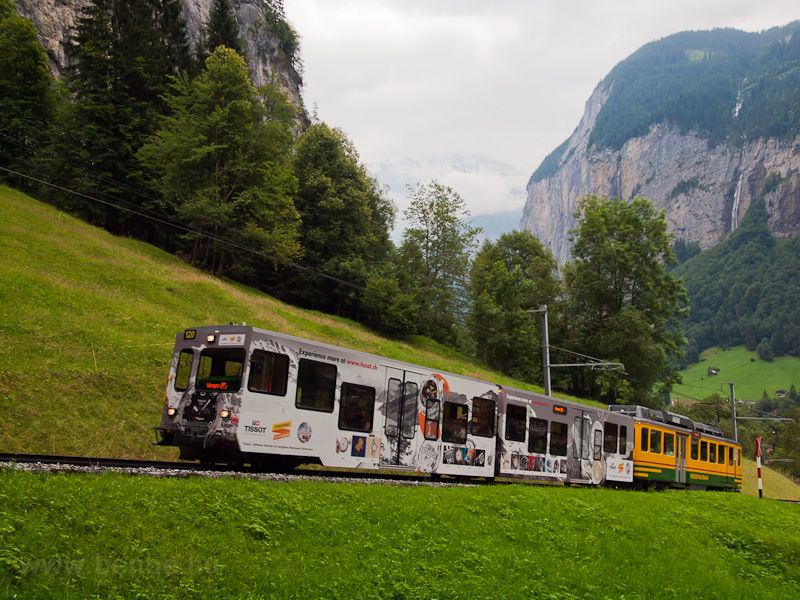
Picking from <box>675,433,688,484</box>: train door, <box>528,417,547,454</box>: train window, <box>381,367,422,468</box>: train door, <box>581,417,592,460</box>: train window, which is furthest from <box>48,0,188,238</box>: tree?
<box>675,433,688,484</box>: train door

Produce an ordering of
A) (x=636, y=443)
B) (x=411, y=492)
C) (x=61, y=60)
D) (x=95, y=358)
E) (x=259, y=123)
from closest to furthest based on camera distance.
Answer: (x=411, y=492) → (x=95, y=358) → (x=636, y=443) → (x=259, y=123) → (x=61, y=60)

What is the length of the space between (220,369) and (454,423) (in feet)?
24.2

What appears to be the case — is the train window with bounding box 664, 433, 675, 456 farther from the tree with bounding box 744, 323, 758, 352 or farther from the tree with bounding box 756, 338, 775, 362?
the tree with bounding box 744, 323, 758, 352

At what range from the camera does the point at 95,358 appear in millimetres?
16219

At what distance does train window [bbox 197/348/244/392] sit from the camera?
37.7 feet

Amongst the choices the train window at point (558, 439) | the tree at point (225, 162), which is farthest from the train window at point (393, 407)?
the tree at point (225, 162)

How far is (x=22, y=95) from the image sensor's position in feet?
141

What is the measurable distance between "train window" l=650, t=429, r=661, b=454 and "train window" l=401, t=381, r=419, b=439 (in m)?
15.3

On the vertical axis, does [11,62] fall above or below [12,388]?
above

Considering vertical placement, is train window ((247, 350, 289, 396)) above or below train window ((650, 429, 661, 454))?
above

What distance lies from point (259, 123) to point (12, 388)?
3365 cm

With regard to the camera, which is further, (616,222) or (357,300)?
(616,222)

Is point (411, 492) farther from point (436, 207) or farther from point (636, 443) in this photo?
point (436, 207)

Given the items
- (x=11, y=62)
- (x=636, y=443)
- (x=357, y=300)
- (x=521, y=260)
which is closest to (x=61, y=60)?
(x=11, y=62)
